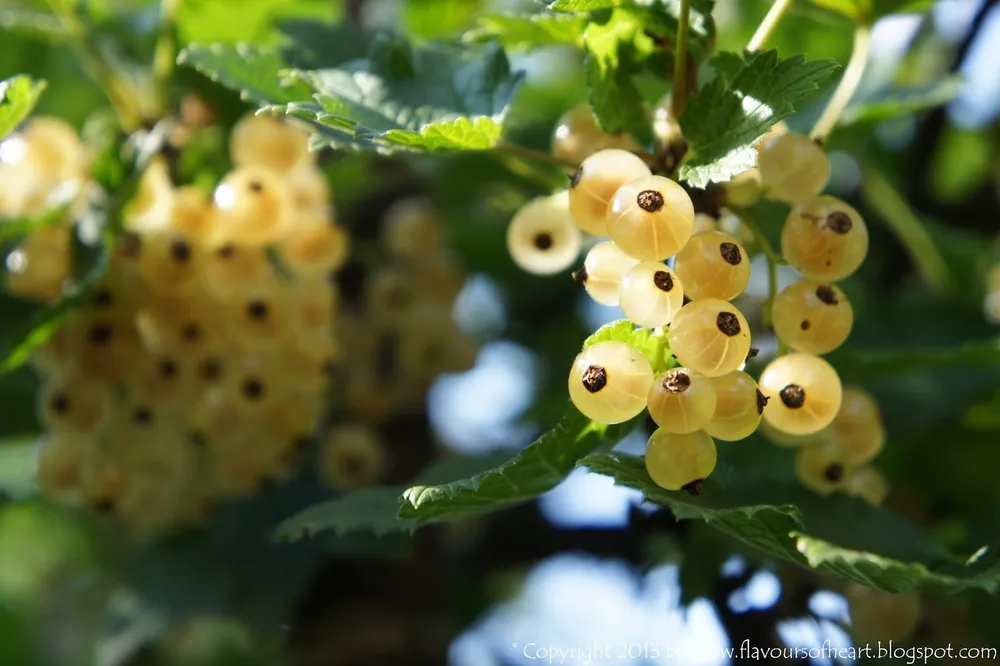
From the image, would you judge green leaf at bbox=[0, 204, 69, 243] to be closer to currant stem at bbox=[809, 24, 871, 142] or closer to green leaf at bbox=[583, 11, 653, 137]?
green leaf at bbox=[583, 11, 653, 137]

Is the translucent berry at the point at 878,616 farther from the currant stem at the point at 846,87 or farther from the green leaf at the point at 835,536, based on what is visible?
the currant stem at the point at 846,87

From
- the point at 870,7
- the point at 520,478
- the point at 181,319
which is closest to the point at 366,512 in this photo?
the point at 520,478

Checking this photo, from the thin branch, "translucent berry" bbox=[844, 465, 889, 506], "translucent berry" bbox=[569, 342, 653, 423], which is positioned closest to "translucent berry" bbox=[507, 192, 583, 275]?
"translucent berry" bbox=[569, 342, 653, 423]

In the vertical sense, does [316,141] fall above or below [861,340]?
above

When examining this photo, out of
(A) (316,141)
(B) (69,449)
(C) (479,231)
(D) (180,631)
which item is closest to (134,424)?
(B) (69,449)

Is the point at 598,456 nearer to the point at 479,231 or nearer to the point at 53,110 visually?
the point at 479,231

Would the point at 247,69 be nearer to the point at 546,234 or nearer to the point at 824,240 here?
the point at 546,234
